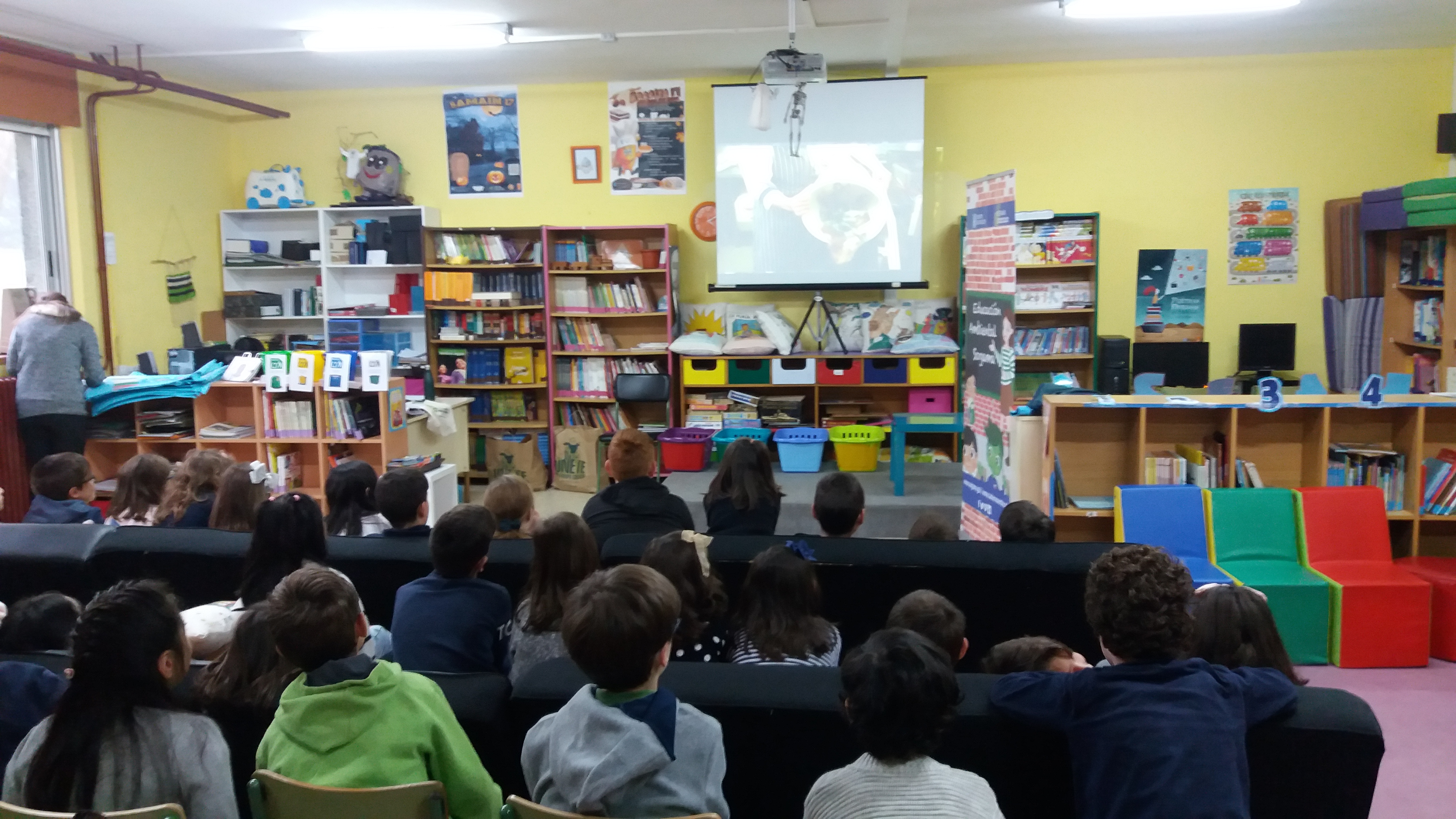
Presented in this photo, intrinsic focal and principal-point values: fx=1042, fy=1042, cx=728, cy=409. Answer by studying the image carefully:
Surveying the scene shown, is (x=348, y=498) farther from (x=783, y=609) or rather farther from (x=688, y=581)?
(x=783, y=609)

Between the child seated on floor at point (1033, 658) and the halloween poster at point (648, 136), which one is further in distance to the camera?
the halloween poster at point (648, 136)

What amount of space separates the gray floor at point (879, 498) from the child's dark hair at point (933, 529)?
161cm

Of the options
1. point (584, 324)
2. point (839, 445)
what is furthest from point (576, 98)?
point (839, 445)

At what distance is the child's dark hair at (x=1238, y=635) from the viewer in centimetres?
226

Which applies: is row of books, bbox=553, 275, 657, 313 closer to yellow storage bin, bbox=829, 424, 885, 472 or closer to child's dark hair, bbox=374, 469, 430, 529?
yellow storage bin, bbox=829, 424, 885, 472

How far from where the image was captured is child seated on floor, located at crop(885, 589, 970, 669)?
2.25 meters

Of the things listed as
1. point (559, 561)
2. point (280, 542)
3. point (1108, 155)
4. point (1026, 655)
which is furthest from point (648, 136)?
point (1026, 655)

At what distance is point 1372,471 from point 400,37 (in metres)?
5.60

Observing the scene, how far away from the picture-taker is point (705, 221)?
25.6 feet

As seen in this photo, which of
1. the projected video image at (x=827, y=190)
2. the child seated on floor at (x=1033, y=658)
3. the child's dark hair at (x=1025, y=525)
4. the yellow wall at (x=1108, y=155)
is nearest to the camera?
the child seated on floor at (x=1033, y=658)

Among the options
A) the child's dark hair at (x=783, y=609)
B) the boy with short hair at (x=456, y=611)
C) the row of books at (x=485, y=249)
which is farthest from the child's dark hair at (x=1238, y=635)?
the row of books at (x=485, y=249)

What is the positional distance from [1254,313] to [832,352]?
299cm

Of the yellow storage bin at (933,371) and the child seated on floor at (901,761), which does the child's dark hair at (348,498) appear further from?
the yellow storage bin at (933,371)

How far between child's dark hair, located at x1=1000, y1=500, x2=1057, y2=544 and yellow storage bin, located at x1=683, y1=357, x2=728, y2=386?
4177mm
